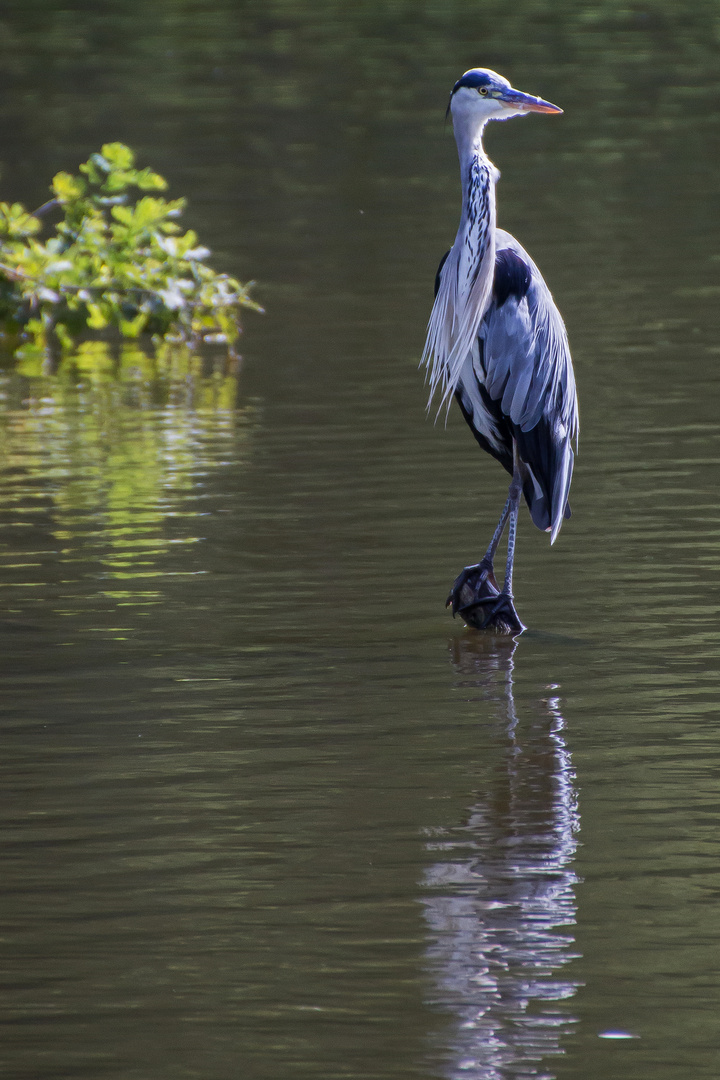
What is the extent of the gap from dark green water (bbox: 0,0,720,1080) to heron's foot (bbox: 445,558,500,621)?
0.14 meters

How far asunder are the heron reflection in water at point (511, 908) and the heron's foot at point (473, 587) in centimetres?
104

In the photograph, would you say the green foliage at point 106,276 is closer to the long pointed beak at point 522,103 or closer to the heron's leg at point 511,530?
the long pointed beak at point 522,103

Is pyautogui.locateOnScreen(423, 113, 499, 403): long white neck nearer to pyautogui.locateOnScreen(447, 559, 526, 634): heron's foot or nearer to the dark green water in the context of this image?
pyautogui.locateOnScreen(447, 559, 526, 634): heron's foot

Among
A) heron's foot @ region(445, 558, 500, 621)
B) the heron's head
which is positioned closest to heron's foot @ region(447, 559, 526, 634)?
heron's foot @ region(445, 558, 500, 621)

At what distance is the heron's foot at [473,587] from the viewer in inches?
291

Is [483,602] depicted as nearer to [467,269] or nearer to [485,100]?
[467,269]

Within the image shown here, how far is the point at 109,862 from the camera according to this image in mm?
5227

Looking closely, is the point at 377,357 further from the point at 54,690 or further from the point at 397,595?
the point at 54,690

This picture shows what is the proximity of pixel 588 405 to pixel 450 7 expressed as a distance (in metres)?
27.8

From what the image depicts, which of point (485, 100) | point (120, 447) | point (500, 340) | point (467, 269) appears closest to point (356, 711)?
point (500, 340)

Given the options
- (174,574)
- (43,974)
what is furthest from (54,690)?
(43,974)

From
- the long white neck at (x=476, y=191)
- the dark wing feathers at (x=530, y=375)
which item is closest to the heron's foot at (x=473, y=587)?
the dark wing feathers at (x=530, y=375)

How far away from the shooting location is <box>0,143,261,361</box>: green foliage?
1280 cm

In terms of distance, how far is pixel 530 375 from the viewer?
298 inches
